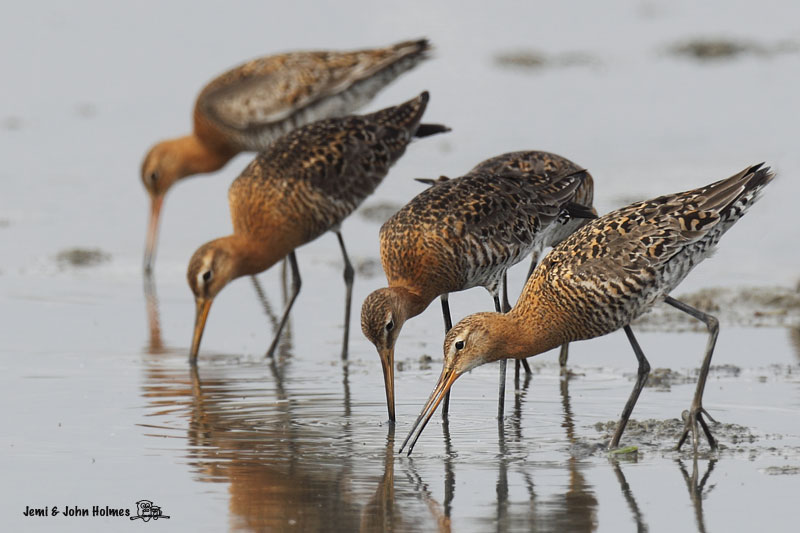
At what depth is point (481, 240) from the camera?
31.5ft

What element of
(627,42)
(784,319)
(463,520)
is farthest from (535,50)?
(463,520)

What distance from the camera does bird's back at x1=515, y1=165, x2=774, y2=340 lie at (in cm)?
830

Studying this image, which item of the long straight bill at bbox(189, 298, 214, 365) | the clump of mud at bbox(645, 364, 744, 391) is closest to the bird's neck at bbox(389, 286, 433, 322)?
the clump of mud at bbox(645, 364, 744, 391)

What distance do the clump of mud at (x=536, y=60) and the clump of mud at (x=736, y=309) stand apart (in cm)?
1192

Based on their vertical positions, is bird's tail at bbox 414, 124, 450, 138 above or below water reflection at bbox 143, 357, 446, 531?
above

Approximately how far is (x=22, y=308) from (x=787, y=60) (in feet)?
48.8

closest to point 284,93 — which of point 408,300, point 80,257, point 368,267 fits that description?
point 368,267

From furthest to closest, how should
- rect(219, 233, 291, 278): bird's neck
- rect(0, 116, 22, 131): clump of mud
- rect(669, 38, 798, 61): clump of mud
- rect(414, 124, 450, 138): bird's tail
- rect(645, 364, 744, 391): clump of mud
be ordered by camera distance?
rect(669, 38, 798, 61): clump of mud
rect(0, 116, 22, 131): clump of mud
rect(414, 124, 450, 138): bird's tail
rect(219, 233, 291, 278): bird's neck
rect(645, 364, 744, 391): clump of mud

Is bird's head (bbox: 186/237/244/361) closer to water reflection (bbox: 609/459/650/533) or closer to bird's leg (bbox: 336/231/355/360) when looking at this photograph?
bird's leg (bbox: 336/231/355/360)

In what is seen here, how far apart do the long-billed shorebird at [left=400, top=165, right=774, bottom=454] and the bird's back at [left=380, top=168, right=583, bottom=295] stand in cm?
99

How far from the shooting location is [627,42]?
25.4 metres

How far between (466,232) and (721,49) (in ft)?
50.6

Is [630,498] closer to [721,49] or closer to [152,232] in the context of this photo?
[152,232]

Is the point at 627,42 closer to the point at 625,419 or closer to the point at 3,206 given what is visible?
the point at 3,206
